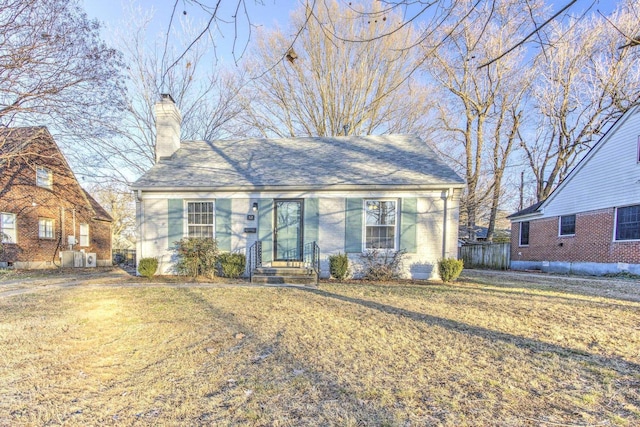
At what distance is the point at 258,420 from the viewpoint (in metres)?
2.17

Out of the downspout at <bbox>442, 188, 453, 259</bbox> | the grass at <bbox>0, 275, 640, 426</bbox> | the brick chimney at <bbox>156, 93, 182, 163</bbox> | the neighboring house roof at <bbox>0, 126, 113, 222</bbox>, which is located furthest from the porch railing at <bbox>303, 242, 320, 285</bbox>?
the neighboring house roof at <bbox>0, 126, 113, 222</bbox>

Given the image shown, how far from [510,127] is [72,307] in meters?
23.5

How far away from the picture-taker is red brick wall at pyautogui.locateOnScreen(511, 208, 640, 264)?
11719 mm

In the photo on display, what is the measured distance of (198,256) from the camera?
30.3 feet

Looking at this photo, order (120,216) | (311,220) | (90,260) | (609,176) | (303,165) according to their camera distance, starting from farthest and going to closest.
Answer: (120,216)
(90,260)
(609,176)
(303,165)
(311,220)

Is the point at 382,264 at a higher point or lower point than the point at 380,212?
lower

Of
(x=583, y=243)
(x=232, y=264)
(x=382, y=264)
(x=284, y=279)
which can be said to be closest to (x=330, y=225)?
(x=382, y=264)

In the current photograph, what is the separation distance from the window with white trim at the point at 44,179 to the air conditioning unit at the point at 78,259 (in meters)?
3.51

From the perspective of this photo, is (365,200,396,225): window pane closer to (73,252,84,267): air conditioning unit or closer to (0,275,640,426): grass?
(0,275,640,426): grass

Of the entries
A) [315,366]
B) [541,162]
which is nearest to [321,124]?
[541,162]

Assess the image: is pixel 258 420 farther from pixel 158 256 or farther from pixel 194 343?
pixel 158 256

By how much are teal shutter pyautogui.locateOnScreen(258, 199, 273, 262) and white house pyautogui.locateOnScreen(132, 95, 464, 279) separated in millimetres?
31

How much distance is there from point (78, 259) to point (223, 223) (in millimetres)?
11270

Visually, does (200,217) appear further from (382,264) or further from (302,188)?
(382,264)
